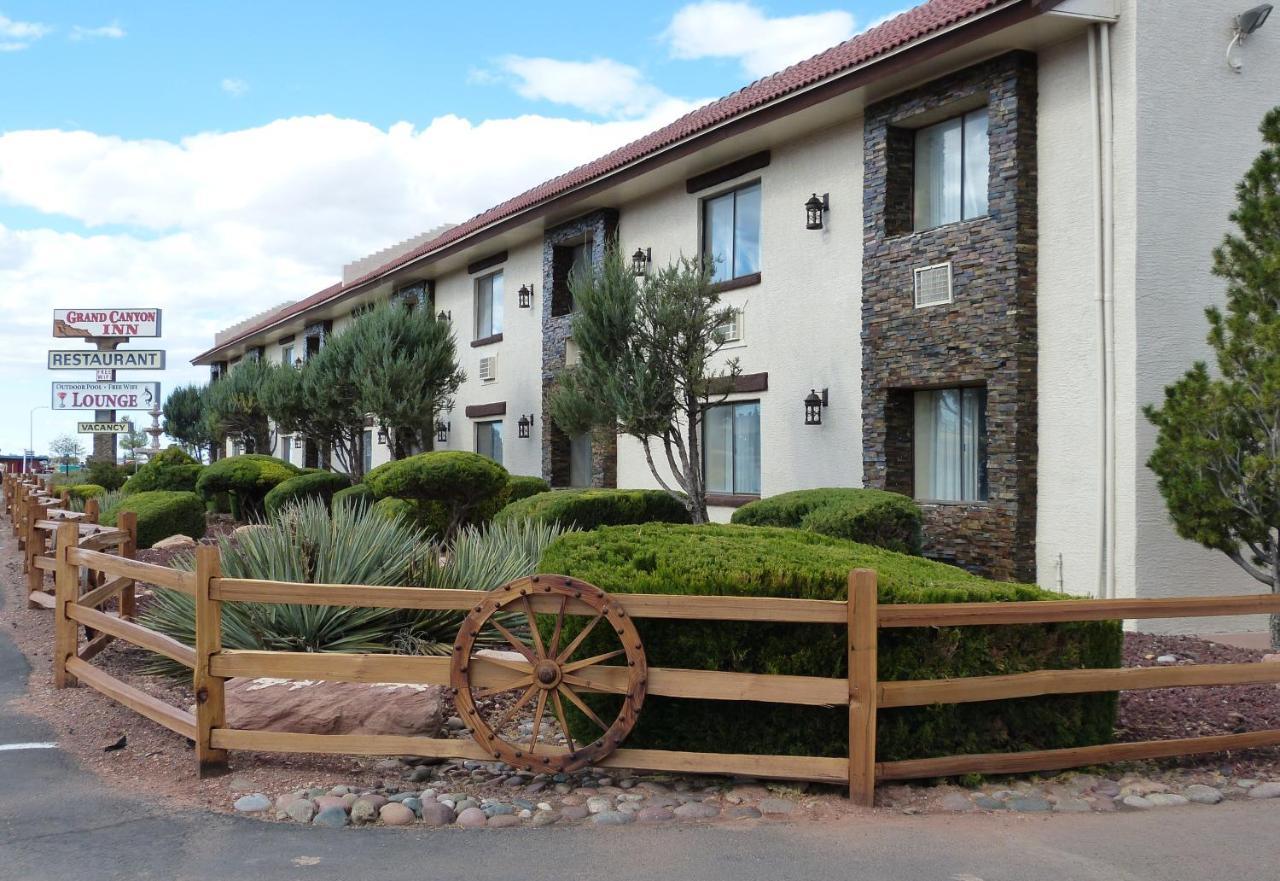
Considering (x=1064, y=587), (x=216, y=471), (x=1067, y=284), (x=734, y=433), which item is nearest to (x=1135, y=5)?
(x=1067, y=284)

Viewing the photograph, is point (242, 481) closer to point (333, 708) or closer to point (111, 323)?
point (111, 323)

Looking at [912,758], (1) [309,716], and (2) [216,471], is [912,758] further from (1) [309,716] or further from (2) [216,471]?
(2) [216,471]

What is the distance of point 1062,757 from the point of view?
5.94 m

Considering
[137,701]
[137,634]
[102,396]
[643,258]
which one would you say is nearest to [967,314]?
[643,258]

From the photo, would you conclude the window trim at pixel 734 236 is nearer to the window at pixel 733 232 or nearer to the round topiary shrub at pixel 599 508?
the window at pixel 733 232

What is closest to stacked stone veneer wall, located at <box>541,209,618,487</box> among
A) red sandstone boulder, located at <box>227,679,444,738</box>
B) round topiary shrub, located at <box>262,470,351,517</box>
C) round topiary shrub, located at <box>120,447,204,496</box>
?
round topiary shrub, located at <box>262,470,351,517</box>

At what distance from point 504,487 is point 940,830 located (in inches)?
484

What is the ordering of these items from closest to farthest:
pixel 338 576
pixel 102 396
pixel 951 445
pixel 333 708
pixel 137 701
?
pixel 333 708, pixel 137 701, pixel 338 576, pixel 951 445, pixel 102 396

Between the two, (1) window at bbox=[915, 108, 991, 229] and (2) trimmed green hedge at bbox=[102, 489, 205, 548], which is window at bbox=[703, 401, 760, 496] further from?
(2) trimmed green hedge at bbox=[102, 489, 205, 548]

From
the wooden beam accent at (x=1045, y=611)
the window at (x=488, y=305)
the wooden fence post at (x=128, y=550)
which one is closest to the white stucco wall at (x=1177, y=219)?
the wooden beam accent at (x=1045, y=611)

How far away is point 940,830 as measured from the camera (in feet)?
17.0

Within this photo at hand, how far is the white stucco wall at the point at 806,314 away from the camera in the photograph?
13.9 metres

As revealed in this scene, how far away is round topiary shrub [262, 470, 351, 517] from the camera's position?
2167 cm

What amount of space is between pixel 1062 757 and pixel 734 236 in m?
11.4
